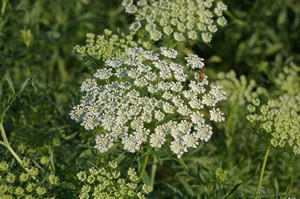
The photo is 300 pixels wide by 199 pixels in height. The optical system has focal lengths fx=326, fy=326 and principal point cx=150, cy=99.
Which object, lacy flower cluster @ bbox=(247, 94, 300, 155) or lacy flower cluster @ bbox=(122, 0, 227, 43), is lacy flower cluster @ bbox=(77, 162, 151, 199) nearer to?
lacy flower cluster @ bbox=(247, 94, 300, 155)

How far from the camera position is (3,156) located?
388 centimetres

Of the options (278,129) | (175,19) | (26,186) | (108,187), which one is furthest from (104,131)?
(278,129)

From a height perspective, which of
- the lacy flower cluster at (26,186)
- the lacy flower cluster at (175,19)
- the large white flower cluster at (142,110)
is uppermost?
the lacy flower cluster at (175,19)

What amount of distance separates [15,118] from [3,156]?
131cm

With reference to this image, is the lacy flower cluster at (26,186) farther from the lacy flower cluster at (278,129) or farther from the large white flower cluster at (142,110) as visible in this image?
the lacy flower cluster at (278,129)

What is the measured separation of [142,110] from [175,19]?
1.62m

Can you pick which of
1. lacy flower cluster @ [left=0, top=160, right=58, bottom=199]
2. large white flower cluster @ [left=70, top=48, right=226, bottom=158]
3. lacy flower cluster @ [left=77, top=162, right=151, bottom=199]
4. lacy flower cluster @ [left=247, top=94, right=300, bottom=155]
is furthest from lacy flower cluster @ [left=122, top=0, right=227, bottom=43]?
lacy flower cluster @ [left=0, top=160, right=58, bottom=199]

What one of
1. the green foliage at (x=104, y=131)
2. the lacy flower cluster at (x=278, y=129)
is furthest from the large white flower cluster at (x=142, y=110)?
the lacy flower cluster at (x=278, y=129)

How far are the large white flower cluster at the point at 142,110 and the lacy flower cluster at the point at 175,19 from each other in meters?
0.65

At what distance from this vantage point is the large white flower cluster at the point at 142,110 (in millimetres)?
3516

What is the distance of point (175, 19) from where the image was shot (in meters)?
4.67

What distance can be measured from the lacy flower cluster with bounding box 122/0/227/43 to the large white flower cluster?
0.65m

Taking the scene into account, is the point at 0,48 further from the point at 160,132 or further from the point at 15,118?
the point at 160,132

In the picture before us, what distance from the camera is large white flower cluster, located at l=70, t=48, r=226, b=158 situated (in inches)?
138
